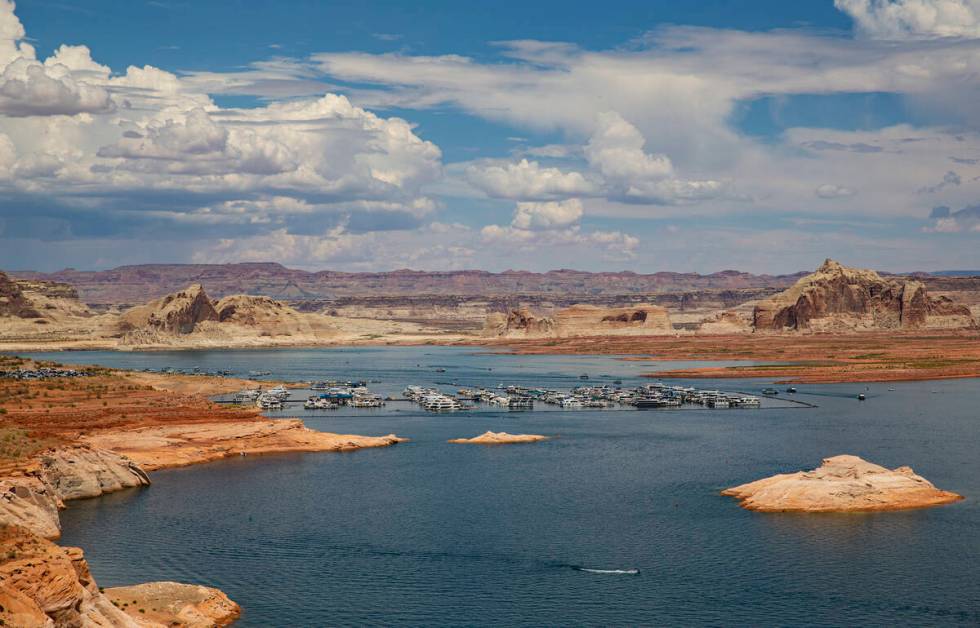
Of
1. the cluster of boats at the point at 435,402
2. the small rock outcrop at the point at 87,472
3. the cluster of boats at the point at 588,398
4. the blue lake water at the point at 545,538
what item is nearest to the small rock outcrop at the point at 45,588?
the blue lake water at the point at 545,538

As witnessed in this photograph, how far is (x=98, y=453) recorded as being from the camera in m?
75.9

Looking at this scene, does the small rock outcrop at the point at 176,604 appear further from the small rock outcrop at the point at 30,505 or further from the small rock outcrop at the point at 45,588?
the small rock outcrop at the point at 30,505

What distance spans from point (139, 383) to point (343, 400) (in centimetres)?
3612

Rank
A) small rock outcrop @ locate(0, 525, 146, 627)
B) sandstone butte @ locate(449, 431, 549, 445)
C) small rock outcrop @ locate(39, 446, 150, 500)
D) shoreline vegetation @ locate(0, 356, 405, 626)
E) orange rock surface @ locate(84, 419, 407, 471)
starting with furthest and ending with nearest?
sandstone butte @ locate(449, 431, 549, 445)
orange rock surface @ locate(84, 419, 407, 471)
small rock outcrop @ locate(39, 446, 150, 500)
shoreline vegetation @ locate(0, 356, 405, 626)
small rock outcrop @ locate(0, 525, 146, 627)

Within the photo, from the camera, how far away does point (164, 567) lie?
5244cm

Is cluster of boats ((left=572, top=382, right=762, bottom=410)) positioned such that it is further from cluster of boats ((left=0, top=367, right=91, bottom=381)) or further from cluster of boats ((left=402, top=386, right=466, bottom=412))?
cluster of boats ((left=0, top=367, right=91, bottom=381))

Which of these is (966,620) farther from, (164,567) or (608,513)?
(164,567)

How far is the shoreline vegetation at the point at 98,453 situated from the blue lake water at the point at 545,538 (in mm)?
3067

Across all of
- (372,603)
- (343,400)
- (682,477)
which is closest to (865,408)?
A: (682,477)

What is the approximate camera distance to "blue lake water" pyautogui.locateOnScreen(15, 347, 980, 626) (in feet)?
152

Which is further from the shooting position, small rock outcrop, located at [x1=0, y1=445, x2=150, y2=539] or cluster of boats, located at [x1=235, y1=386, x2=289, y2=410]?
cluster of boats, located at [x1=235, y1=386, x2=289, y2=410]

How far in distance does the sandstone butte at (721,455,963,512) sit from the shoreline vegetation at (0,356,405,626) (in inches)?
1509

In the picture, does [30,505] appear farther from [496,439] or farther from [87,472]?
[496,439]

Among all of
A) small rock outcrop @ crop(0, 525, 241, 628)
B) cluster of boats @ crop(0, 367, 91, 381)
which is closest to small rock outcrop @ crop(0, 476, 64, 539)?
small rock outcrop @ crop(0, 525, 241, 628)
